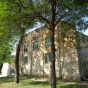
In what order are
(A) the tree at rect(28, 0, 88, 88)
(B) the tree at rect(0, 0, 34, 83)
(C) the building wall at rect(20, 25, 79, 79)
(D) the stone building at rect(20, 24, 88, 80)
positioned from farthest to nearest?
(C) the building wall at rect(20, 25, 79, 79)
(D) the stone building at rect(20, 24, 88, 80)
(A) the tree at rect(28, 0, 88, 88)
(B) the tree at rect(0, 0, 34, 83)

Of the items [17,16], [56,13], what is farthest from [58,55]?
[17,16]

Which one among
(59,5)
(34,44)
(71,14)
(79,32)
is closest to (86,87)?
(79,32)

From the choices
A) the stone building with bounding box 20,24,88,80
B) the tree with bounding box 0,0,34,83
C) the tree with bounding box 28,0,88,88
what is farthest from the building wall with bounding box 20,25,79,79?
the tree with bounding box 0,0,34,83

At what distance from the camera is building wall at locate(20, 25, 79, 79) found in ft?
49.9

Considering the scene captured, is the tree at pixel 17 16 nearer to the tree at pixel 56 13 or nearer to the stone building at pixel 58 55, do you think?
the tree at pixel 56 13

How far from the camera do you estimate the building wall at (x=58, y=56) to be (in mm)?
15203

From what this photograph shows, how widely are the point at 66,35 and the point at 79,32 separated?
1.41 meters

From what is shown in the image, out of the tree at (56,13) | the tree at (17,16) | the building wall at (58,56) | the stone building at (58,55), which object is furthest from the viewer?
the building wall at (58,56)

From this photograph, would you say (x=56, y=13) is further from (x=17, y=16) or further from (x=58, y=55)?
(x=58, y=55)

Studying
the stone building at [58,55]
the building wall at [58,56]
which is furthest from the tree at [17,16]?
the building wall at [58,56]

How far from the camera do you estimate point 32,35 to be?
25375 mm

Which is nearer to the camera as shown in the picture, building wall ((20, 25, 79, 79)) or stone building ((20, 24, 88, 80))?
stone building ((20, 24, 88, 80))

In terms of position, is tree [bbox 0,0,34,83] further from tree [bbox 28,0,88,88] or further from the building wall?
the building wall

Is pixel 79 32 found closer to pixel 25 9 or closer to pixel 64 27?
pixel 64 27
